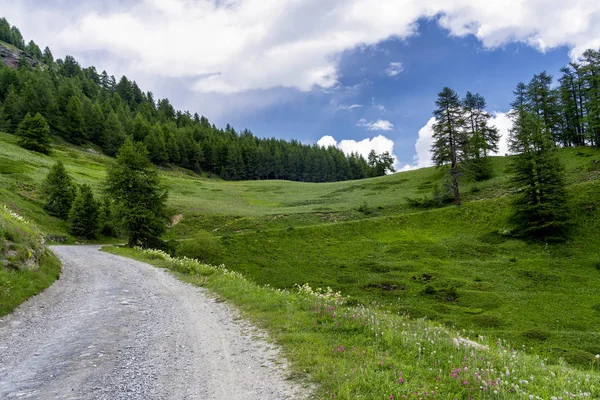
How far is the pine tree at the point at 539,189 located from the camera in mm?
42406

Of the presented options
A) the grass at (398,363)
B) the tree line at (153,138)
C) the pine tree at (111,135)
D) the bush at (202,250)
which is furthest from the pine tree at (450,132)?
the pine tree at (111,135)

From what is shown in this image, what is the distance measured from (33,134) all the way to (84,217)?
218ft

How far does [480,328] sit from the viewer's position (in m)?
23.1

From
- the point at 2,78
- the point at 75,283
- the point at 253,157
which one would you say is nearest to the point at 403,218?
the point at 75,283

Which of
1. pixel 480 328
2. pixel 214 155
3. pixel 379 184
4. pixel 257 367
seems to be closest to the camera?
pixel 257 367

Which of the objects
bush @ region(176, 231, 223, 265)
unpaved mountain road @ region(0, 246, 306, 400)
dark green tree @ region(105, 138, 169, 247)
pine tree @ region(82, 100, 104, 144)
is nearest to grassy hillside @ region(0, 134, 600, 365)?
bush @ region(176, 231, 223, 265)

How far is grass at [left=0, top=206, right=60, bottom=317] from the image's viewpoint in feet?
42.8

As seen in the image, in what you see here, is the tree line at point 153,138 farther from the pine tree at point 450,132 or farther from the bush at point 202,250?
the pine tree at point 450,132

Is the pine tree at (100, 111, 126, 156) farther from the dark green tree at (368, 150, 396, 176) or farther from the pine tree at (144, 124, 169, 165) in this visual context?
the dark green tree at (368, 150, 396, 176)

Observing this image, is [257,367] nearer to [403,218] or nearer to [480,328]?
[480,328]

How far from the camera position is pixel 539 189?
43688 mm

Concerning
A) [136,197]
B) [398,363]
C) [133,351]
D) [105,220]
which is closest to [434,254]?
[398,363]

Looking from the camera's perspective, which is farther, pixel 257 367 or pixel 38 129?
pixel 38 129

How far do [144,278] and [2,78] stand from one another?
187 m
